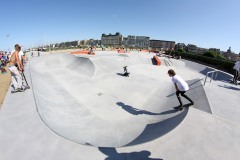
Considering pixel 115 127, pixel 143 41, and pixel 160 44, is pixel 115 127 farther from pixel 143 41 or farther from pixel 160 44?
pixel 160 44

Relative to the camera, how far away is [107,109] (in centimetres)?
805

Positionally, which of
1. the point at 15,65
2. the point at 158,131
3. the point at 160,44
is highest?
the point at 160,44

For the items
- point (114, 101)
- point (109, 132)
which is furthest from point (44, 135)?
point (114, 101)

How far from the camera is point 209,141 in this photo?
3709 millimetres

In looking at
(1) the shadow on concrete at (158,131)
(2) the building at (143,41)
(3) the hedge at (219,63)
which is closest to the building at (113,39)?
(2) the building at (143,41)

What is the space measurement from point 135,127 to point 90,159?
3.51 meters

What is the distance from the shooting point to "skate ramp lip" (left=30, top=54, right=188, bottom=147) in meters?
5.10

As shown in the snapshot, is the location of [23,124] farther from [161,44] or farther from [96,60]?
[161,44]

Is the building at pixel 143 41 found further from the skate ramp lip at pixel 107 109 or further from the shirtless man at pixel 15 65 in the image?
the shirtless man at pixel 15 65

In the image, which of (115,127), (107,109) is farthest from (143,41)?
(115,127)

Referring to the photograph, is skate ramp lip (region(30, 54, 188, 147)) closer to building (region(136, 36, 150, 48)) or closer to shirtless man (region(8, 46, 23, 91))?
shirtless man (region(8, 46, 23, 91))

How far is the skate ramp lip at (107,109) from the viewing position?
5.10 m

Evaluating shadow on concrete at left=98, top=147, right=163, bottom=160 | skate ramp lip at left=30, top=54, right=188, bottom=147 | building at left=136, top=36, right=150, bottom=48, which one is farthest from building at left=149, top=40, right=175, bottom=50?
shadow on concrete at left=98, top=147, right=163, bottom=160

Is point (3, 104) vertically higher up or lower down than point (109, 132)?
higher up
